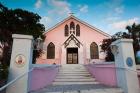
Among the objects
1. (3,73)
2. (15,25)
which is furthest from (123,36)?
(3,73)

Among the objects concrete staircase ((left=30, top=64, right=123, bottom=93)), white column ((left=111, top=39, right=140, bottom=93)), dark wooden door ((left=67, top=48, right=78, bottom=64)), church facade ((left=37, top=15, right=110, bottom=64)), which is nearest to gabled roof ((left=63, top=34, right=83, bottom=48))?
church facade ((left=37, top=15, right=110, bottom=64))

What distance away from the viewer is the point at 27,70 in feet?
14.8

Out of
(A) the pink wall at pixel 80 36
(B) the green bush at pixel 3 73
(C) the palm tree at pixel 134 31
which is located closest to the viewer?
(B) the green bush at pixel 3 73

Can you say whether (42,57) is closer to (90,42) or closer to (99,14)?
(90,42)

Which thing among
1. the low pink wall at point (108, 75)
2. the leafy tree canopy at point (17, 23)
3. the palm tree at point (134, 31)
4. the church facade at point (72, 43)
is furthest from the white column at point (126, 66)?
the church facade at point (72, 43)

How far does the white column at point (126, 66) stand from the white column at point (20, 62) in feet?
11.2

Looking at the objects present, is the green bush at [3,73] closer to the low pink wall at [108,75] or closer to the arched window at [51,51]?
the low pink wall at [108,75]

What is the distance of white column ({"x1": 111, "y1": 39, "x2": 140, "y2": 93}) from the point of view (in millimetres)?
4762

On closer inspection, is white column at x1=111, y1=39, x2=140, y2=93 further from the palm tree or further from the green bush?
the palm tree

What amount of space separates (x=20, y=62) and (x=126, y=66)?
12.5 ft

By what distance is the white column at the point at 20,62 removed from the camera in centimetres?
430

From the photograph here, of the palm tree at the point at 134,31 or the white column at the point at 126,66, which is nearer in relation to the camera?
the white column at the point at 126,66

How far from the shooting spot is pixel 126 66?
500 centimetres

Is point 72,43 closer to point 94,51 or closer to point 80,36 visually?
point 80,36
